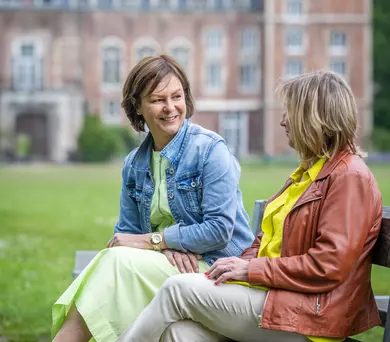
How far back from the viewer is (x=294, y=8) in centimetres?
2528

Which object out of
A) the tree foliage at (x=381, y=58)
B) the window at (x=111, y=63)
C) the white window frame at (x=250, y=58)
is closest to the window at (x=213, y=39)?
the white window frame at (x=250, y=58)

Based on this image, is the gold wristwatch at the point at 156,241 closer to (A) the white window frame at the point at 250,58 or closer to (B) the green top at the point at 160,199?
(B) the green top at the point at 160,199

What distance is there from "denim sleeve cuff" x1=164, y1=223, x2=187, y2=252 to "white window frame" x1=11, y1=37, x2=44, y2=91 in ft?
73.7

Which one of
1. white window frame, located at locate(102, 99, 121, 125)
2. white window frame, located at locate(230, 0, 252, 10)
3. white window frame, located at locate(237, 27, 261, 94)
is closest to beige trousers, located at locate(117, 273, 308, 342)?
white window frame, located at locate(102, 99, 121, 125)

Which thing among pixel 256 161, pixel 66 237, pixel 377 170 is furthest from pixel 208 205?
pixel 256 161

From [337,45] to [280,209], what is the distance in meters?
24.1

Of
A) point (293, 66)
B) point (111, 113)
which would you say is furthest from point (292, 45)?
point (111, 113)

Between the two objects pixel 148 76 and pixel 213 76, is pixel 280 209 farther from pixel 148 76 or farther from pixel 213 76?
pixel 213 76

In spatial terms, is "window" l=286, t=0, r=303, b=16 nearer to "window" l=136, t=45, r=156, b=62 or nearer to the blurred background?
the blurred background

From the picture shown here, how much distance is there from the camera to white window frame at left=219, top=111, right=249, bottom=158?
79.6 ft

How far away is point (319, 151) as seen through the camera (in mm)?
1786

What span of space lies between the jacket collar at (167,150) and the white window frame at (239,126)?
22.0m

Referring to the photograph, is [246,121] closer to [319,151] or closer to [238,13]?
[238,13]

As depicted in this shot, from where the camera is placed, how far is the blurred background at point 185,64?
2336 centimetres
